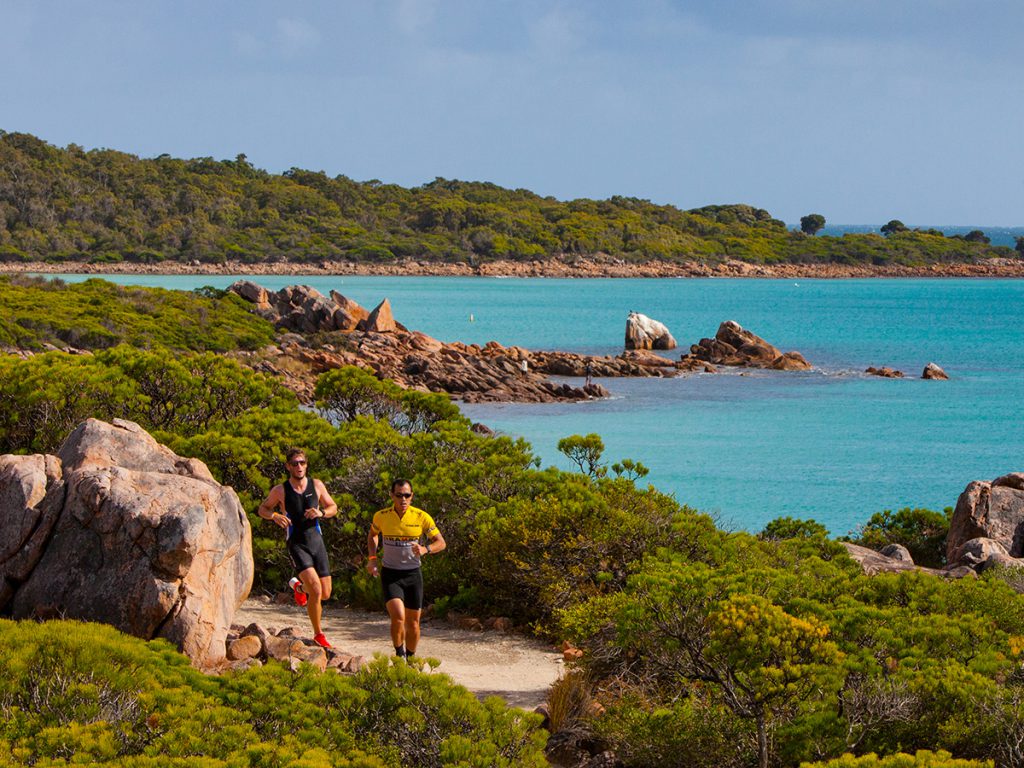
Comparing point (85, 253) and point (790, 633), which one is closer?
point (790, 633)

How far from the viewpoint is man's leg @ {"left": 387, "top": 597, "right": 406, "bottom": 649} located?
9836mm

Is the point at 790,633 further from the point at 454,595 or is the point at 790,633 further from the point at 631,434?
the point at 631,434

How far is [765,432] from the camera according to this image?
34.3 meters

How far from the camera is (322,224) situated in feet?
465

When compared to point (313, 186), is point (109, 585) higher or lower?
lower

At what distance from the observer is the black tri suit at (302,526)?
10.4m

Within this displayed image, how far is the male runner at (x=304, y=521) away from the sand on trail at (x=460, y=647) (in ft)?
2.29

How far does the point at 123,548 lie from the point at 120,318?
Result: 39.2 m

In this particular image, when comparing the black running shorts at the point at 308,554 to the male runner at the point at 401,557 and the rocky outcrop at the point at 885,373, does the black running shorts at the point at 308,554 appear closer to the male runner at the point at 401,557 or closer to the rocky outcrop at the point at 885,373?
the male runner at the point at 401,557

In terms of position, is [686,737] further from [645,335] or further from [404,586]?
[645,335]

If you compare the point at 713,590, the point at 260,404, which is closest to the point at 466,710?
the point at 713,590

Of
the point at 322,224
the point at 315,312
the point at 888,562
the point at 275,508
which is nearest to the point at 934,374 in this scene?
the point at 315,312

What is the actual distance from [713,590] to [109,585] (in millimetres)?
4779

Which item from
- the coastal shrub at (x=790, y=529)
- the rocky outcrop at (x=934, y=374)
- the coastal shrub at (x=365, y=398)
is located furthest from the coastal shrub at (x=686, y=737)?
the rocky outcrop at (x=934, y=374)
